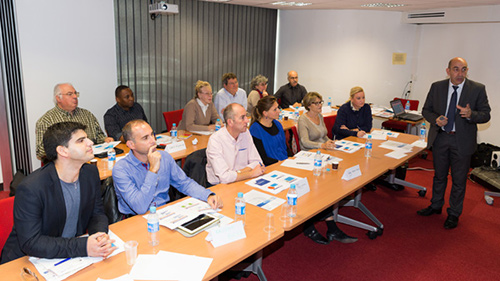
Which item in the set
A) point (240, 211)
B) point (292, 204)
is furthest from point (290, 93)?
point (240, 211)

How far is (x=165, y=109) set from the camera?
7141mm

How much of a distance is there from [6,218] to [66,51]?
3968 millimetres

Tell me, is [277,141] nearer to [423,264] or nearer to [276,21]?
[423,264]

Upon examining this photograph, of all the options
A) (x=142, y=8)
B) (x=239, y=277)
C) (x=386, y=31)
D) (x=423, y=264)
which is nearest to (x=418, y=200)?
(x=423, y=264)

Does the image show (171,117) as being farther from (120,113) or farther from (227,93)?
(227,93)

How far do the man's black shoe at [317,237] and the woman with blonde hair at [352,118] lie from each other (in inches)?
69.8

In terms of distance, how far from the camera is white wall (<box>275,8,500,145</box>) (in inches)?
279

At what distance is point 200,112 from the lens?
5.57 meters

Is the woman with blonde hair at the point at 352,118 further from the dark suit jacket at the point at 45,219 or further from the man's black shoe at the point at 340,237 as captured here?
the dark suit jacket at the point at 45,219

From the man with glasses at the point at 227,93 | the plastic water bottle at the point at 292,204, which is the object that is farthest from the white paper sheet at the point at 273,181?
the man with glasses at the point at 227,93

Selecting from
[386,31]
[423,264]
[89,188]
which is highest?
[386,31]

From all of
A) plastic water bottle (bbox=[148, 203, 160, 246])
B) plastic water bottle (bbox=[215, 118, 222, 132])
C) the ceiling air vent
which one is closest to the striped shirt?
plastic water bottle (bbox=[215, 118, 222, 132])

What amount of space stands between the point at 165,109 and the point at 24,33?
2667 mm

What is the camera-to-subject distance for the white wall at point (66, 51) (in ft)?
16.9
